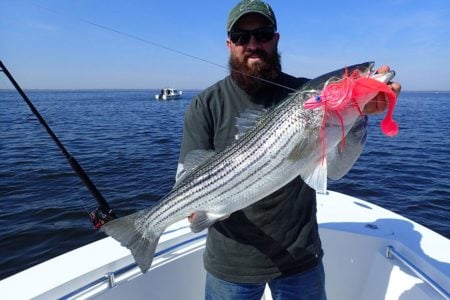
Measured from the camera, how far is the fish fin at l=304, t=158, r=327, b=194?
8.72 feet

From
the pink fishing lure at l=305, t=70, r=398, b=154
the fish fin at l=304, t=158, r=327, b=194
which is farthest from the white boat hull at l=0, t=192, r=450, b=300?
the pink fishing lure at l=305, t=70, r=398, b=154

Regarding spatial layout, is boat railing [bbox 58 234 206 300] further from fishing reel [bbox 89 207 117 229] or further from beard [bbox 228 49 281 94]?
beard [bbox 228 49 281 94]

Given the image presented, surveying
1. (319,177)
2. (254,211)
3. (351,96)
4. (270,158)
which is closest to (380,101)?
(351,96)

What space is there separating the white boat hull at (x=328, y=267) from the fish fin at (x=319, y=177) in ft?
6.65

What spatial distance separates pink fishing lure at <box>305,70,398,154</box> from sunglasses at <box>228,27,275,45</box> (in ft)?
3.23

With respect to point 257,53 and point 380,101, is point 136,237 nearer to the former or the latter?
point 257,53

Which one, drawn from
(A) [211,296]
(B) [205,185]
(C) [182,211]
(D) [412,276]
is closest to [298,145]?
(B) [205,185]

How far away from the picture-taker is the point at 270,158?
274 centimetres

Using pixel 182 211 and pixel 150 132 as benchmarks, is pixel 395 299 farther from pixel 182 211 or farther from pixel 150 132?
pixel 150 132

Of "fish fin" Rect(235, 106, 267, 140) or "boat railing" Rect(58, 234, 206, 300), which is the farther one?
"boat railing" Rect(58, 234, 206, 300)

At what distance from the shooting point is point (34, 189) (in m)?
13.0

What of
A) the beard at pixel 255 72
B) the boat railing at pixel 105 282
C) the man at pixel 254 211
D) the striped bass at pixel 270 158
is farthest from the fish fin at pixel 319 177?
the boat railing at pixel 105 282

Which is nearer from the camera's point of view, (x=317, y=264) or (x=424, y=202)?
(x=317, y=264)

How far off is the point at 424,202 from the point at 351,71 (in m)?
11.7
